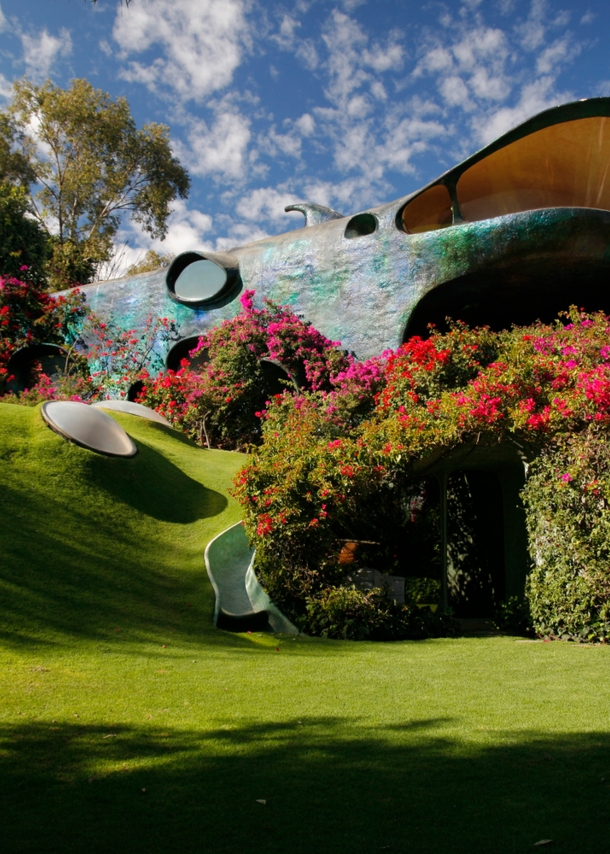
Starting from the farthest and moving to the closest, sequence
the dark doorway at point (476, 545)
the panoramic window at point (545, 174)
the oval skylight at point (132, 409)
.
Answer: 1. the panoramic window at point (545, 174)
2. the oval skylight at point (132, 409)
3. the dark doorway at point (476, 545)

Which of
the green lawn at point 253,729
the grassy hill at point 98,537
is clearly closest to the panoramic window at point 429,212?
the grassy hill at point 98,537

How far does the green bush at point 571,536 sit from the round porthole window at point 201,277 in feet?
38.8

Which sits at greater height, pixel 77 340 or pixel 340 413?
pixel 77 340

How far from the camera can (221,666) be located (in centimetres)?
565

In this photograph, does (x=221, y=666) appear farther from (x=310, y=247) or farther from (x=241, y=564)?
(x=310, y=247)

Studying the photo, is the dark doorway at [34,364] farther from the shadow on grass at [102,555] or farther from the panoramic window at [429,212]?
the shadow on grass at [102,555]

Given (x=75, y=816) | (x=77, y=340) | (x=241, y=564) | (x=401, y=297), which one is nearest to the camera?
(x=75, y=816)

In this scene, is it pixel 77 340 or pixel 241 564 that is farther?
pixel 77 340

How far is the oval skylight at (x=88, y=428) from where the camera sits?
399 inches

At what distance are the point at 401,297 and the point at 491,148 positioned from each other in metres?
3.51

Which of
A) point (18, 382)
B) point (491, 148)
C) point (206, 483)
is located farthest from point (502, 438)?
point (18, 382)

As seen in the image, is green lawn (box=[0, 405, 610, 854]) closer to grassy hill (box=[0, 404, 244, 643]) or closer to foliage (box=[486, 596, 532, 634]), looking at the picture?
grassy hill (box=[0, 404, 244, 643])

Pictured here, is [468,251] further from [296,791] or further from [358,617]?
[296,791]

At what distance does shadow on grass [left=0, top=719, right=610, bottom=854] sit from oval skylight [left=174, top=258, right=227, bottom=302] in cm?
1525
